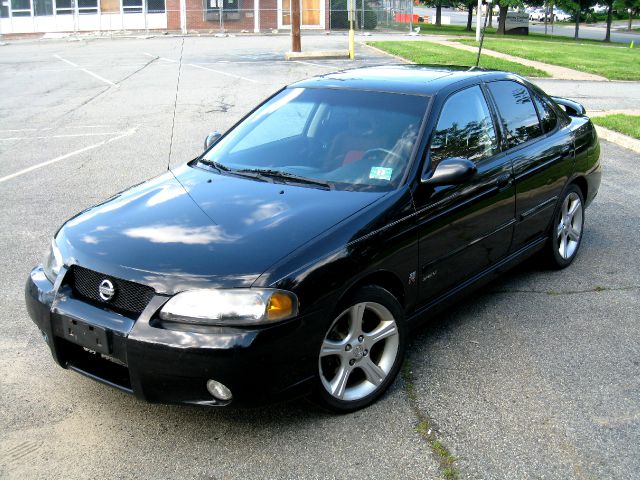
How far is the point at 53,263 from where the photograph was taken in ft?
13.8

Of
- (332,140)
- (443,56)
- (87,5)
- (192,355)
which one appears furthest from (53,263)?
(87,5)

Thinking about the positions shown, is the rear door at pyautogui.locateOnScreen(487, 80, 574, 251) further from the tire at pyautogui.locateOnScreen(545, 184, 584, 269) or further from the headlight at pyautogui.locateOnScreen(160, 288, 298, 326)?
the headlight at pyautogui.locateOnScreen(160, 288, 298, 326)

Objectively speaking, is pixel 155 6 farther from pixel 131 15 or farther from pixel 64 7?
pixel 64 7

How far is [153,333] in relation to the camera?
353 centimetres

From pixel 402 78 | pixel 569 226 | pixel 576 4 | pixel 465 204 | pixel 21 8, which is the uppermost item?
pixel 576 4

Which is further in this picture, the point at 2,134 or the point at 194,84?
the point at 194,84

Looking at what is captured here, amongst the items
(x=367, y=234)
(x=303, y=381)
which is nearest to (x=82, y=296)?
(x=303, y=381)

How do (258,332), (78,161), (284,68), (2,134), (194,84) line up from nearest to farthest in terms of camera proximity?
(258,332) < (78,161) < (2,134) < (194,84) < (284,68)

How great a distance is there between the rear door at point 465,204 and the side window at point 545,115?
0.80 m

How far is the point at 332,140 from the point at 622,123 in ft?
29.1

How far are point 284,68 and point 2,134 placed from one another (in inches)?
430

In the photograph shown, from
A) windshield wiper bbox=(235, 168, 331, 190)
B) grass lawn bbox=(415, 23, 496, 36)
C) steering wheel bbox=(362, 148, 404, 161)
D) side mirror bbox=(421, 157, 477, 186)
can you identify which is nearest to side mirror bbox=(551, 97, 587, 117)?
side mirror bbox=(421, 157, 477, 186)

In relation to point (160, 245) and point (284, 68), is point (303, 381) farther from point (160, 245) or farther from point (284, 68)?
point (284, 68)

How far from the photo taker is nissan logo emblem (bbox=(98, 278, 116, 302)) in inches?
147
